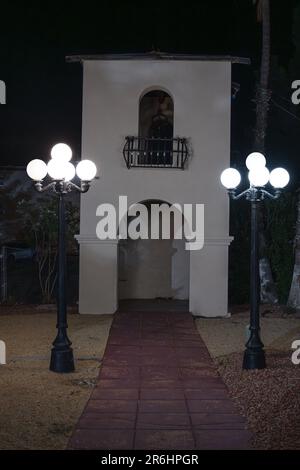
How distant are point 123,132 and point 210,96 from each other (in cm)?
230

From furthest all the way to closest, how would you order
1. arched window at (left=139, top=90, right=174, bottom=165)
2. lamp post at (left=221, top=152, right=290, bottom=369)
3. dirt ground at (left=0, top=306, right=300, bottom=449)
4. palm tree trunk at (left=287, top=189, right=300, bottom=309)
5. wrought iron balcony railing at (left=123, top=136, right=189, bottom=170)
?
arched window at (left=139, top=90, right=174, bottom=165) → palm tree trunk at (left=287, top=189, right=300, bottom=309) → wrought iron balcony railing at (left=123, top=136, right=189, bottom=170) → lamp post at (left=221, top=152, right=290, bottom=369) → dirt ground at (left=0, top=306, right=300, bottom=449)

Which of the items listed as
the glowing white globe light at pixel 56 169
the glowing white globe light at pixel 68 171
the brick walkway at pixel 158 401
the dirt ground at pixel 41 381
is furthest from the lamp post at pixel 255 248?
the glowing white globe light at pixel 56 169

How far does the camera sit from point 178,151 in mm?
13148

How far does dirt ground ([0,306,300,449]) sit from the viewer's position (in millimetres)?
5832

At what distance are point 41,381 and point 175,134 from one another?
293 inches

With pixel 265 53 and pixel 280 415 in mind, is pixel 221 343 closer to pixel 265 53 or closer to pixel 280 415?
pixel 280 415

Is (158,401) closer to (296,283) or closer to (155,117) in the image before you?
(296,283)

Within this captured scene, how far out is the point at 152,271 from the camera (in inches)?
613

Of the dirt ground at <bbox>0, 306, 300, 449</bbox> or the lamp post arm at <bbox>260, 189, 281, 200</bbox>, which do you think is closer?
the dirt ground at <bbox>0, 306, 300, 449</bbox>

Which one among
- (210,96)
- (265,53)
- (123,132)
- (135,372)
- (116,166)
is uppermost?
(265,53)

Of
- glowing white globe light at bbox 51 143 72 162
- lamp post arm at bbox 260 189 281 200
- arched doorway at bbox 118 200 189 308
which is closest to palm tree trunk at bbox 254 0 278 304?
arched doorway at bbox 118 200 189 308

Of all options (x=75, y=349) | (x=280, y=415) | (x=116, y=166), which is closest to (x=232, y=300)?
(x=116, y=166)

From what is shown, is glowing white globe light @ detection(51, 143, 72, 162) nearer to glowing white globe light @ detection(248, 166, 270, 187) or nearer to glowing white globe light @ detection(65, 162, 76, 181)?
glowing white globe light @ detection(65, 162, 76, 181)

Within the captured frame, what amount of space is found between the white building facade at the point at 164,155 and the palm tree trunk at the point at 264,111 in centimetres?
→ 163
